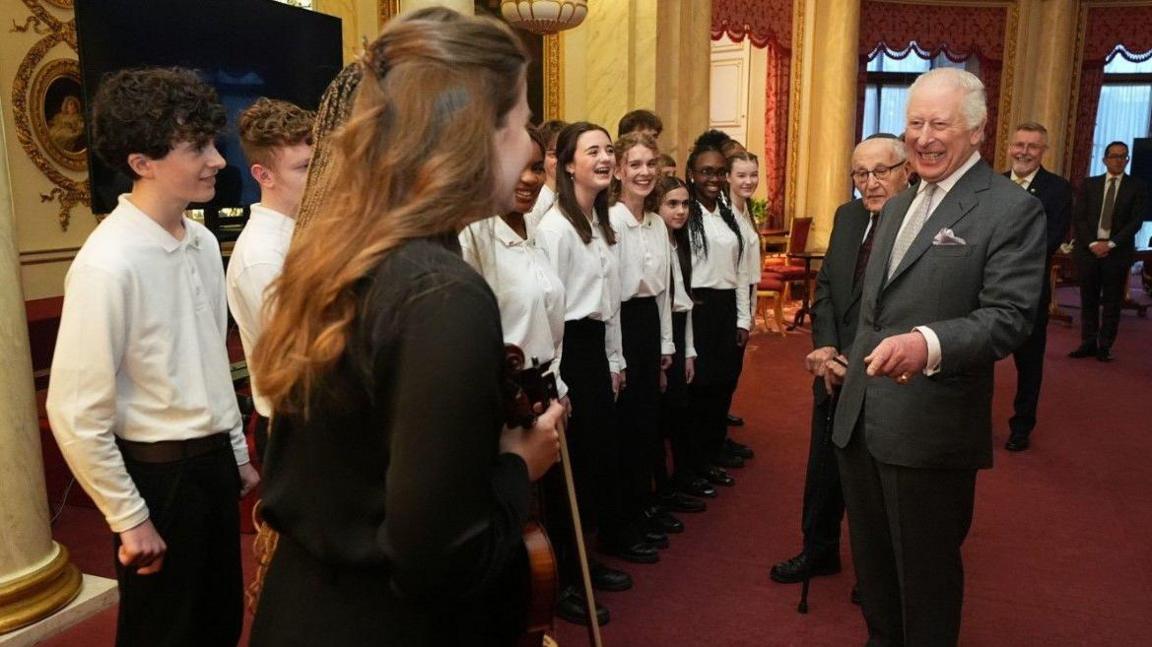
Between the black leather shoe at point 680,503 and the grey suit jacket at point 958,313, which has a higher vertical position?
the grey suit jacket at point 958,313

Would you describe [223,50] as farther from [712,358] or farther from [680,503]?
[680,503]

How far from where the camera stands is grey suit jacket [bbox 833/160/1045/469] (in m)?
2.14

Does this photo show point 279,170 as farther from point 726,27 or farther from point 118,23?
point 726,27

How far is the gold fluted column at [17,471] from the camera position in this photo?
8.90 ft

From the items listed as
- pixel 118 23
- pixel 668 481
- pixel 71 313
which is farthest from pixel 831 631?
pixel 118 23

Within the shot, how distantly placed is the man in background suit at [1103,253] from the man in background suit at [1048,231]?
2.77 m

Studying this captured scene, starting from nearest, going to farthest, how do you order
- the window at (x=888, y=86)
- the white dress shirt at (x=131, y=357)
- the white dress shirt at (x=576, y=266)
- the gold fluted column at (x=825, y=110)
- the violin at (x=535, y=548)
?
1. the violin at (x=535, y=548)
2. the white dress shirt at (x=131, y=357)
3. the white dress shirt at (x=576, y=266)
4. the gold fluted column at (x=825, y=110)
5. the window at (x=888, y=86)

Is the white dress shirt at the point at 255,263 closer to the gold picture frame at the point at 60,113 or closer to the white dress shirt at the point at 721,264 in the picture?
the white dress shirt at the point at 721,264

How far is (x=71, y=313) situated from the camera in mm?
1774

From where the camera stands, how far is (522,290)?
2652mm

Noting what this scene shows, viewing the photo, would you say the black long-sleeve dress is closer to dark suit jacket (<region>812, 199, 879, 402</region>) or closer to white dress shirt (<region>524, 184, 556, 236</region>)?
dark suit jacket (<region>812, 199, 879, 402</region>)

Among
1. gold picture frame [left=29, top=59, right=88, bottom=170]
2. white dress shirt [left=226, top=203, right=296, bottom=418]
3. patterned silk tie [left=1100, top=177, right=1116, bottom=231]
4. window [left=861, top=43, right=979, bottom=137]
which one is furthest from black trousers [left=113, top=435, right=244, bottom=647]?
window [left=861, top=43, right=979, bottom=137]

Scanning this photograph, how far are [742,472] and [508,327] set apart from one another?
8.34 ft

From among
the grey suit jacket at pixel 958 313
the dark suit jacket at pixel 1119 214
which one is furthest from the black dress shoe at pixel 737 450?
the dark suit jacket at pixel 1119 214
